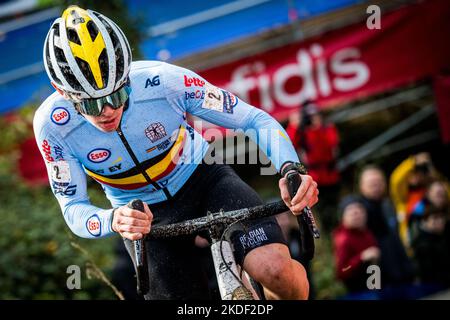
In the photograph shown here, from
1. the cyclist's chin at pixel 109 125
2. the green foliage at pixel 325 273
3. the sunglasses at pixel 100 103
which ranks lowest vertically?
the green foliage at pixel 325 273

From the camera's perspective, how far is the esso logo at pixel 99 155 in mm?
4656

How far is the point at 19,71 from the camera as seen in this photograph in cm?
1096

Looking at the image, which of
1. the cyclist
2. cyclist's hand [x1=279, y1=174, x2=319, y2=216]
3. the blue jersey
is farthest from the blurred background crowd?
cyclist's hand [x1=279, y1=174, x2=319, y2=216]

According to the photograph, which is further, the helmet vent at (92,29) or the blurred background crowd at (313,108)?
the blurred background crowd at (313,108)

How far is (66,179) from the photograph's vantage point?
450cm

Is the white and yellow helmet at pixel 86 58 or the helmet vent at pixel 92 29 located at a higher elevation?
the helmet vent at pixel 92 29

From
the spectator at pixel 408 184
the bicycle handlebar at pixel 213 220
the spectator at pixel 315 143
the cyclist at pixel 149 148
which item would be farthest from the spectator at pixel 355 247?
the bicycle handlebar at pixel 213 220

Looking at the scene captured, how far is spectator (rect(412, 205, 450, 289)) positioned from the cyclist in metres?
4.18

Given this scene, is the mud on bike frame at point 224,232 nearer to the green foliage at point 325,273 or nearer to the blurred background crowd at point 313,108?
the blurred background crowd at point 313,108

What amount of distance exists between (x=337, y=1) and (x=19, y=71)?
4.66 meters

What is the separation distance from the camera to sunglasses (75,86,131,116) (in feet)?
13.9

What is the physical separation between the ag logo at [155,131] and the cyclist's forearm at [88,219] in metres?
0.58

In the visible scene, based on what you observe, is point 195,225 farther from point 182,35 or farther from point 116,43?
point 182,35
